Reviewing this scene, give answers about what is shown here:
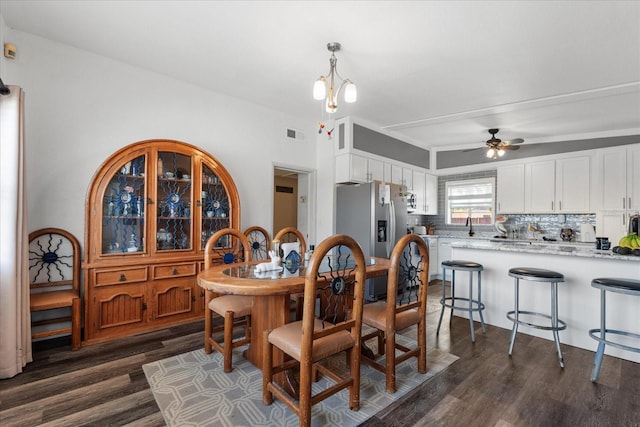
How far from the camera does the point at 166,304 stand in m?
3.17

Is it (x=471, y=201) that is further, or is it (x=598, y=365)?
(x=471, y=201)

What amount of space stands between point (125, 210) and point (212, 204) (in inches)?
33.9

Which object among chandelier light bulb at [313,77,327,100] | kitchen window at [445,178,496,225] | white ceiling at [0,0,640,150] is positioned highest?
white ceiling at [0,0,640,150]

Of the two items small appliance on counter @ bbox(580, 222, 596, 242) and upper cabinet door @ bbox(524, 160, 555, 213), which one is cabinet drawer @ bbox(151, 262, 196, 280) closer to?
upper cabinet door @ bbox(524, 160, 555, 213)

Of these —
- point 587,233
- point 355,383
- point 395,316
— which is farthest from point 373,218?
point 587,233

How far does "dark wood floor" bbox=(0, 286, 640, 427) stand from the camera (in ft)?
5.89

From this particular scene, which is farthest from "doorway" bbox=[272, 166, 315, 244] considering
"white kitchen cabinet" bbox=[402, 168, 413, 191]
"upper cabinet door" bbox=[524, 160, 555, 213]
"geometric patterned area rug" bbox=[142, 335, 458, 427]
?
"upper cabinet door" bbox=[524, 160, 555, 213]

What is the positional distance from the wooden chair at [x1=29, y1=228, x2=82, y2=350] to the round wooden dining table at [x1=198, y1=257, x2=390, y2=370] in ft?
4.80

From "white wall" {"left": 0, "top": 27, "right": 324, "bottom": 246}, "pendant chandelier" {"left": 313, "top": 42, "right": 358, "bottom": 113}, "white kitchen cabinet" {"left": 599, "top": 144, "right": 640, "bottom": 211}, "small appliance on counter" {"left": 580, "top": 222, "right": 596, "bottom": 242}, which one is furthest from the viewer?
"small appliance on counter" {"left": 580, "top": 222, "right": 596, "bottom": 242}

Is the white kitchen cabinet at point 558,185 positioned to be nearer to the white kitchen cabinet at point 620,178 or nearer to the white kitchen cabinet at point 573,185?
the white kitchen cabinet at point 573,185

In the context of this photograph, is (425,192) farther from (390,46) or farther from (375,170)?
(390,46)

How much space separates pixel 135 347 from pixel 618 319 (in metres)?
4.33

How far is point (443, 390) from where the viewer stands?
2096 millimetres

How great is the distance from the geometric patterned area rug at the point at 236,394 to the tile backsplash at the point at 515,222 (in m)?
4.12
